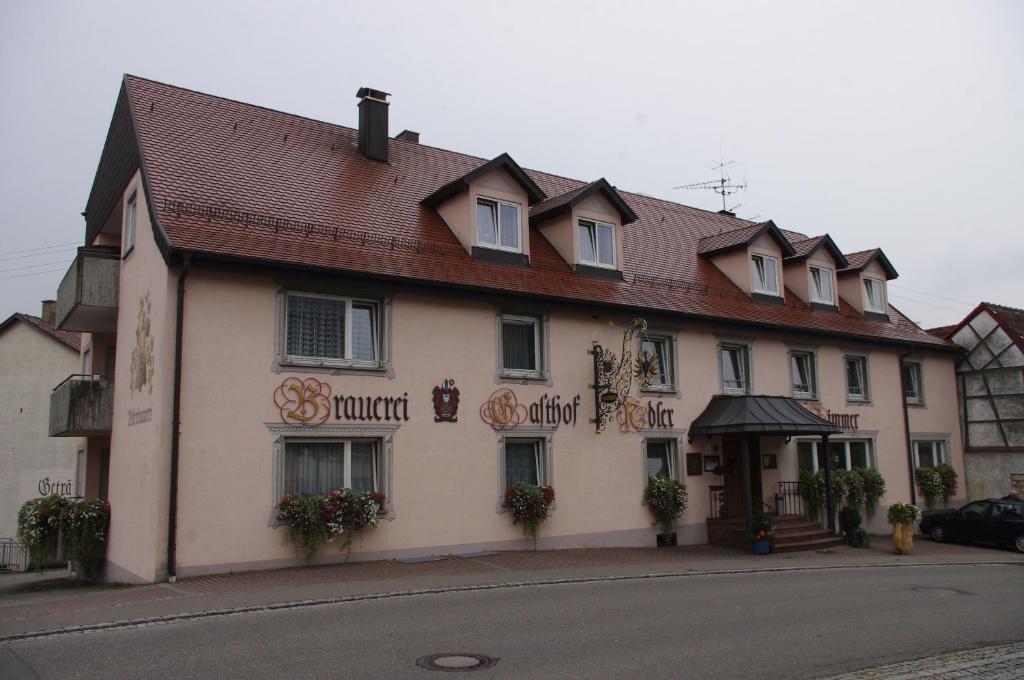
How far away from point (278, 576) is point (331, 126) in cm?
1243

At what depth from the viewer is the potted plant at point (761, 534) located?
764 inches

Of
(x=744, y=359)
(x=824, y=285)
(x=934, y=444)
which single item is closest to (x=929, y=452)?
(x=934, y=444)

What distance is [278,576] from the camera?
13891 mm

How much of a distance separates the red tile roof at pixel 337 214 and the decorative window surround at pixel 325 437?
279 cm

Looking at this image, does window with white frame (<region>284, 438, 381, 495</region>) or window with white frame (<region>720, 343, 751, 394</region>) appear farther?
window with white frame (<region>720, 343, 751, 394</region>)

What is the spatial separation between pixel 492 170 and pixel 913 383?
53.4 feet

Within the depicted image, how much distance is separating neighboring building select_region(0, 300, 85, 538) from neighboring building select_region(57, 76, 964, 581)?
36.4 feet

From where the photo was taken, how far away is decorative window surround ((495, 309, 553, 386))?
59.1 ft

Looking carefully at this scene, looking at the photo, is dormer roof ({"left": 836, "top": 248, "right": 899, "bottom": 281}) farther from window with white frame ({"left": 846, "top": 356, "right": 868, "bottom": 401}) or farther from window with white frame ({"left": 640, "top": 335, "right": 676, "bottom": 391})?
window with white frame ({"left": 640, "top": 335, "right": 676, "bottom": 391})

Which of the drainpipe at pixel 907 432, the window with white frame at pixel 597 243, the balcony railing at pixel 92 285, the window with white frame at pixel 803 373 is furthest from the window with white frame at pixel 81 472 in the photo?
the drainpipe at pixel 907 432

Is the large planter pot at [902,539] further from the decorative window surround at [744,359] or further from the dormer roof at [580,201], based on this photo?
the dormer roof at [580,201]

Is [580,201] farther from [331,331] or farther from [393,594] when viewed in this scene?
[393,594]

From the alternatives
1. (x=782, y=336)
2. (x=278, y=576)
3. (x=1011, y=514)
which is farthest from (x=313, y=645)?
(x=1011, y=514)

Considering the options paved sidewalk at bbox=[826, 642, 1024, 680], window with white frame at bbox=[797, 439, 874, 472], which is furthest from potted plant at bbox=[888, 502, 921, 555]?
paved sidewalk at bbox=[826, 642, 1024, 680]
